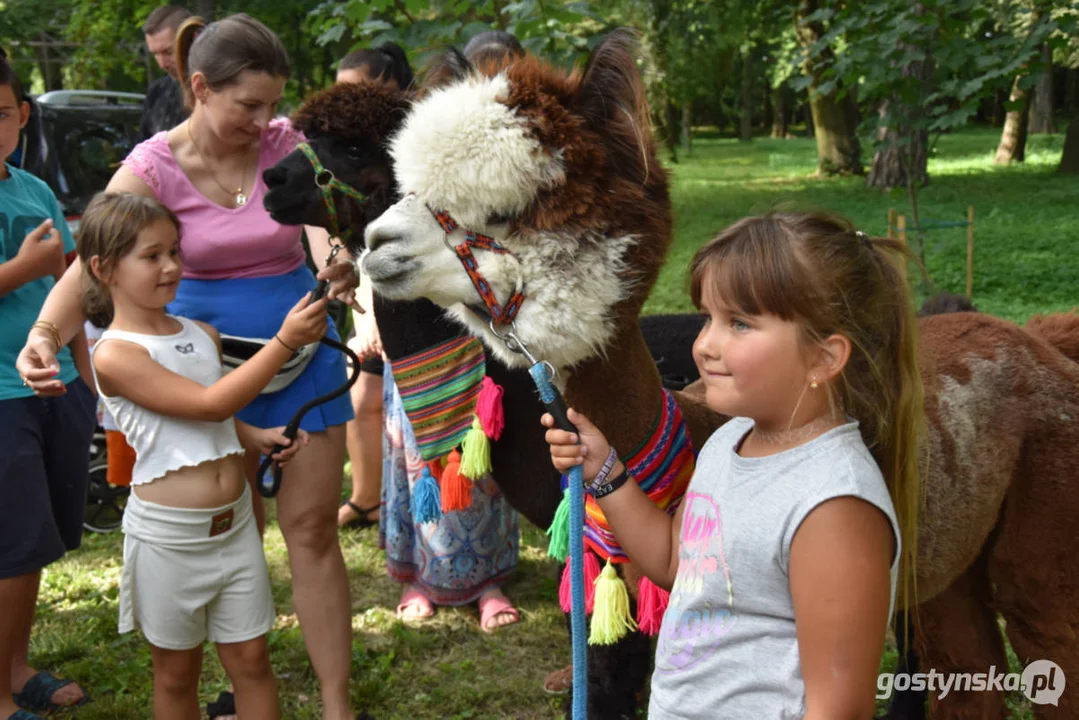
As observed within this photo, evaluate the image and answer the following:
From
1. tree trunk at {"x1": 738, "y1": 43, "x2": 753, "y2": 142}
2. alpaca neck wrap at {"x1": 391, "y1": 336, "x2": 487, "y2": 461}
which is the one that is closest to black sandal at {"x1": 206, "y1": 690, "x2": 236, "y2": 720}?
alpaca neck wrap at {"x1": 391, "y1": 336, "x2": 487, "y2": 461}

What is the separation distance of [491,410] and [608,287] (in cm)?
66

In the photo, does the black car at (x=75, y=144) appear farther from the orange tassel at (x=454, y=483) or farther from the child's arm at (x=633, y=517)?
the child's arm at (x=633, y=517)

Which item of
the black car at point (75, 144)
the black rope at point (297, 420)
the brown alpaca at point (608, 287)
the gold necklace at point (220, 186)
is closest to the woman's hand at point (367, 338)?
the black rope at point (297, 420)

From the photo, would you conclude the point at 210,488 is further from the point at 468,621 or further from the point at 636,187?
the point at 468,621

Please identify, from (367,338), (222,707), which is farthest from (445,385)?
(222,707)

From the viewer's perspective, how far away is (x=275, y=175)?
7.42ft

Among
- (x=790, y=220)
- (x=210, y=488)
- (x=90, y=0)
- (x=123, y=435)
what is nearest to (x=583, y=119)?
(x=790, y=220)

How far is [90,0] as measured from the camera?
13.3 meters

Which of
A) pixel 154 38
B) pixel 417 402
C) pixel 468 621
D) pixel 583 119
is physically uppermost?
pixel 154 38

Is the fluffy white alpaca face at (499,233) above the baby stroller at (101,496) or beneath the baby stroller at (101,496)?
above

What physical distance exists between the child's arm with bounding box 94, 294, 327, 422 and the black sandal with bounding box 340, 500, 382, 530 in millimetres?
2575

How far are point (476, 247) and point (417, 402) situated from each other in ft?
2.32

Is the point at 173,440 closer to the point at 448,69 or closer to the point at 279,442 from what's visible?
the point at 279,442

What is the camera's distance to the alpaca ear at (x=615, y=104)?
5.66 feet
